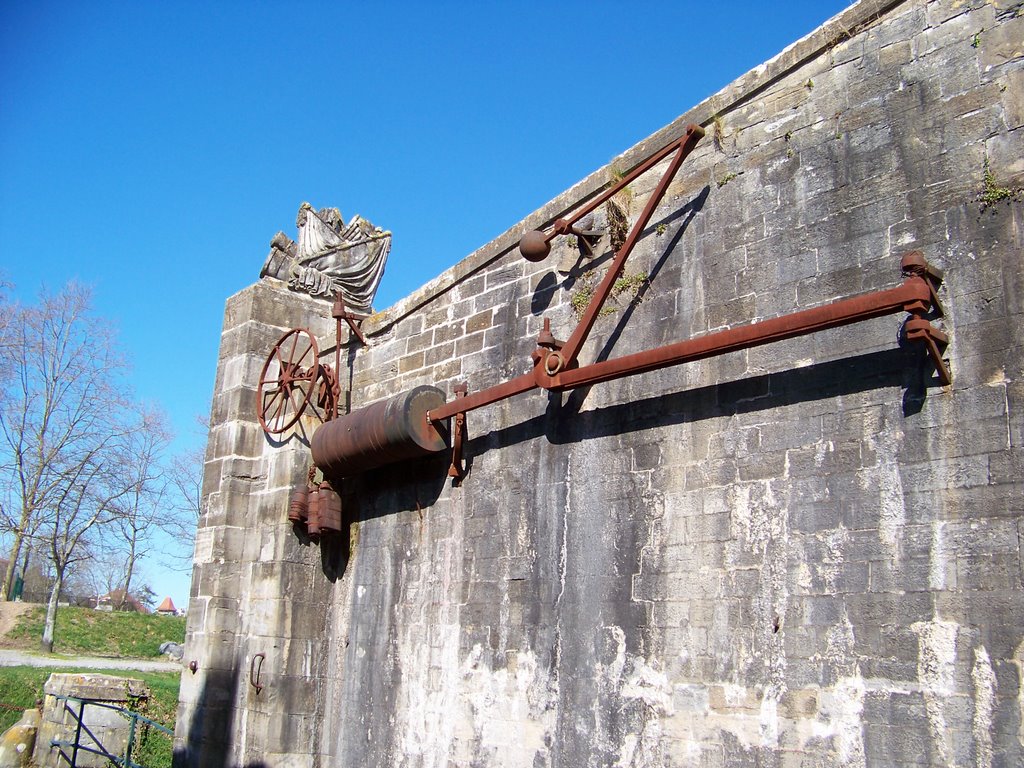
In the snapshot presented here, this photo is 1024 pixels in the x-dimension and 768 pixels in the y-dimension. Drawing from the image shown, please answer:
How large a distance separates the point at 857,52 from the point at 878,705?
386 centimetres

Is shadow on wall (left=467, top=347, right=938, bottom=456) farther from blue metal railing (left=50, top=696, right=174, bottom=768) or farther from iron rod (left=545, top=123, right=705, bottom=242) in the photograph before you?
blue metal railing (left=50, top=696, right=174, bottom=768)

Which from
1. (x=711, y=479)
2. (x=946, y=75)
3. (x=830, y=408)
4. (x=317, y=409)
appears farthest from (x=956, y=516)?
(x=317, y=409)

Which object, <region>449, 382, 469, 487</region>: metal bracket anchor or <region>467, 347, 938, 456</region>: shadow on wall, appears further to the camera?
<region>449, 382, 469, 487</region>: metal bracket anchor

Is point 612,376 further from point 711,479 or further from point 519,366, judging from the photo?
point 519,366

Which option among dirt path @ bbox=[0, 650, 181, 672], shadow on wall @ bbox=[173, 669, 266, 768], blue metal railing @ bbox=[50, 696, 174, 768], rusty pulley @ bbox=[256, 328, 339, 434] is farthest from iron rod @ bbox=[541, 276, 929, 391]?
dirt path @ bbox=[0, 650, 181, 672]

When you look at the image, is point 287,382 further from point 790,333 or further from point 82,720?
point 82,720

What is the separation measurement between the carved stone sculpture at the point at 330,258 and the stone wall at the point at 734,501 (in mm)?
1635

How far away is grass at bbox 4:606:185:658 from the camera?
2419cm

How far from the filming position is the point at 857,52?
6.13 m

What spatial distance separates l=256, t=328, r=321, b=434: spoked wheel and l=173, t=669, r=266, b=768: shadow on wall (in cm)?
234

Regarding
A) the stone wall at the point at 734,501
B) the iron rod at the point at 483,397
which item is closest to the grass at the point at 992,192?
the stone wall at the point at 734,501

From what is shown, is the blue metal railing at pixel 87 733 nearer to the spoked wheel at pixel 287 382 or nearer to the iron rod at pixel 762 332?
the spoked wheel at pixel 287 382

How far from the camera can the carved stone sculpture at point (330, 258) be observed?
10328 mm

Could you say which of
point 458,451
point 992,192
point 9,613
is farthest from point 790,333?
point 9,613
